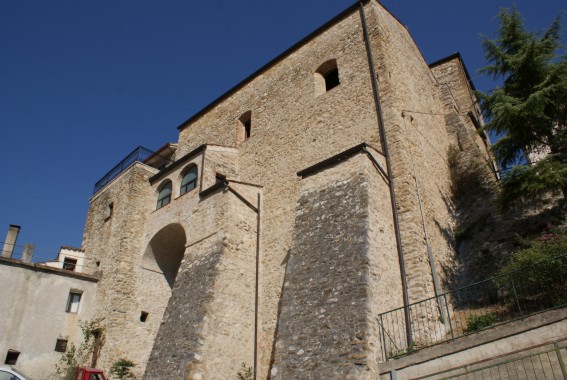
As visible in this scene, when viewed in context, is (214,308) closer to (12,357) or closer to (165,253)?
(165,253)

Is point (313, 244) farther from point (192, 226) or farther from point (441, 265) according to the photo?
Answer: point (192, 226)

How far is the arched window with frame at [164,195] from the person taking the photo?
18.4m

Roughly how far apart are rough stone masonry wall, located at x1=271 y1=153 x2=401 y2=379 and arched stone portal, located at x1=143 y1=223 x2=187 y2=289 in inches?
271

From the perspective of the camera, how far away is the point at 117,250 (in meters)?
18.0

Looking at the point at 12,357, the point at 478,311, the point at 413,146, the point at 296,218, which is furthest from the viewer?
the point at 12,357

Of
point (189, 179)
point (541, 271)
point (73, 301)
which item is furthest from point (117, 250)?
point (541, 271)

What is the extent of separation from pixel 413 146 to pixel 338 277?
5748 mm

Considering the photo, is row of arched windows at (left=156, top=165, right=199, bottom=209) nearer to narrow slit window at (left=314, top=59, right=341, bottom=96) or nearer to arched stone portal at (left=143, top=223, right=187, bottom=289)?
arched stone portal at (left=143, top=223, right=187, bottom=289)

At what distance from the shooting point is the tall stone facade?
10.5 metres

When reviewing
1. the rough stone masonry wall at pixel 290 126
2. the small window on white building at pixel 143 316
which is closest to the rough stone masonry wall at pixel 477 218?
the rough stone masonry wall at pixel 290 126

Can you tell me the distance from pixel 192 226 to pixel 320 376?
7.90 metres

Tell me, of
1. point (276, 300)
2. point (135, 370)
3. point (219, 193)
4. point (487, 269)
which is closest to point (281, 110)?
point (219, 193)

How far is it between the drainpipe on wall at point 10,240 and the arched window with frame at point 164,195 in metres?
5.48

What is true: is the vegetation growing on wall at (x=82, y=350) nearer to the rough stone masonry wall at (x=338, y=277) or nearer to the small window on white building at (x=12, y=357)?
the small window on white building at (x=12, y=357)
